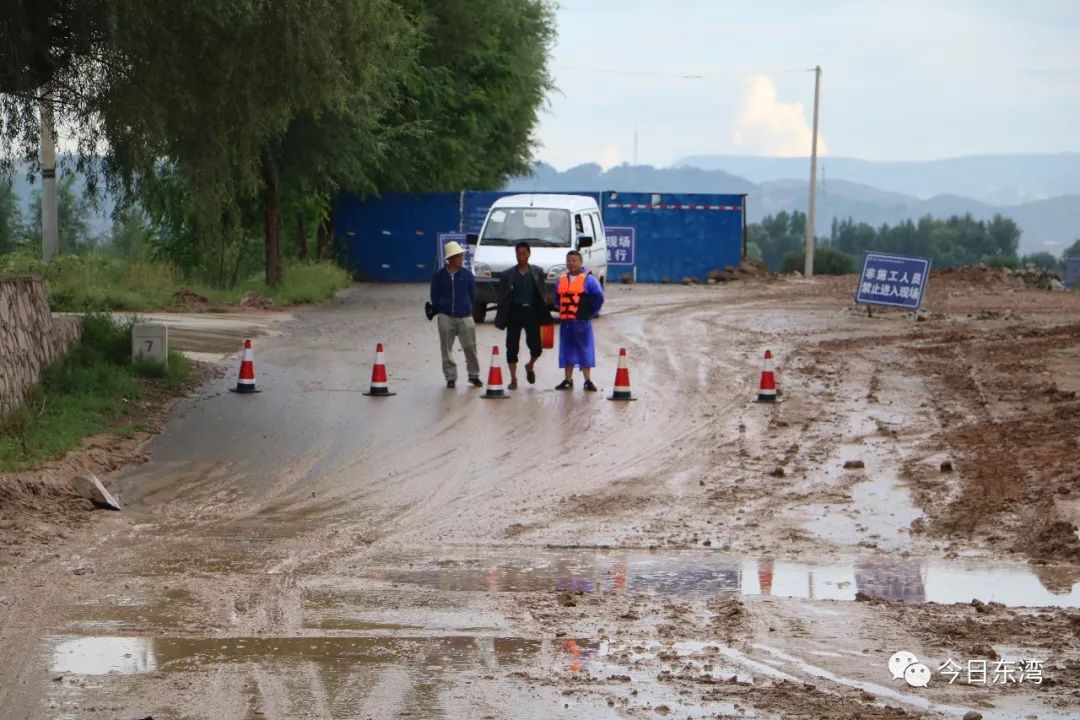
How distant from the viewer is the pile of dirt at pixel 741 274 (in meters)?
40.7

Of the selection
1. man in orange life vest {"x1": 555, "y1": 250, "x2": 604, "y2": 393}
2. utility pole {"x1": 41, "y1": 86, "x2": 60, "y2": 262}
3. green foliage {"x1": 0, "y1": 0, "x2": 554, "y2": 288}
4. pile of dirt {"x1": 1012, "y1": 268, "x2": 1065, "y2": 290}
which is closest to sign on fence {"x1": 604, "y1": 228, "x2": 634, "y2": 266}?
pile of dirt {"x1": 1012, "y1": 268, "x2": 1065, "y2": 290}

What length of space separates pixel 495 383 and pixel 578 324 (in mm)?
1332

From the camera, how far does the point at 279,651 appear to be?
7.59 meters

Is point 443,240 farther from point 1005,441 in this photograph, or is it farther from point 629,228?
point 1005,441

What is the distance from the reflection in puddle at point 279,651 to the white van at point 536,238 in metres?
18.4

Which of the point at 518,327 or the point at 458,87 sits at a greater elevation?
the point at 458,87

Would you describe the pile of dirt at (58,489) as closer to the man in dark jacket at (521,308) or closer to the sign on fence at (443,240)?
the man in dark jacket at (521,308)

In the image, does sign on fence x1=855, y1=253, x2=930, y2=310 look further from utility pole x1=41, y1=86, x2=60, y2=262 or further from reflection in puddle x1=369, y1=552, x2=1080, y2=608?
reflection in puddle x1=369, y1=552, x2=1080, y2=608

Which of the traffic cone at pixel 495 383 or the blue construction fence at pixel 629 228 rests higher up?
the blue construction fence at pixel 629 228

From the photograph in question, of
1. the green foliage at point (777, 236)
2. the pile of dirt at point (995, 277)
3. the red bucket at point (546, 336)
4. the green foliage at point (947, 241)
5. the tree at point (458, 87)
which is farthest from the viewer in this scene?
the green foliage at point (777, 236)

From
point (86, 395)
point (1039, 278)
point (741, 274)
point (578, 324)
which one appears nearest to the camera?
point (86, 395)

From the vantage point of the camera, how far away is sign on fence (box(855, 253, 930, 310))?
2852cm

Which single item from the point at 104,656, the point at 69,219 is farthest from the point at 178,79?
the point at 69,219

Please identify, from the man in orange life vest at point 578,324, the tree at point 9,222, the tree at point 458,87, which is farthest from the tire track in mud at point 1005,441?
the tree at point 9,222
